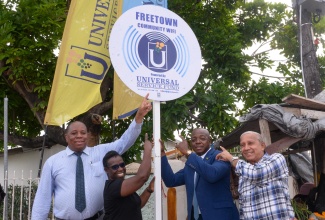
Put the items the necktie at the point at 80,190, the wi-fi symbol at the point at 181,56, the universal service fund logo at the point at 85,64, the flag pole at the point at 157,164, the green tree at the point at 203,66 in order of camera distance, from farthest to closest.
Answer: the green tree at the point at 203,66, the universal service fund logo at the point at 85,64, the wi-fi symbol at the point at 181,56, the necktie at the point at 80,190, the flag pole at the point at 157,164

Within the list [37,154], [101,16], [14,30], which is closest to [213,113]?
[101,16]

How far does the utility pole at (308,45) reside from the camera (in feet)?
27.7

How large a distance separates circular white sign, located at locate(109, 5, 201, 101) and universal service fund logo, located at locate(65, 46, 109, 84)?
6.62 ft

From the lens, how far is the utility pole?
8.44 metres

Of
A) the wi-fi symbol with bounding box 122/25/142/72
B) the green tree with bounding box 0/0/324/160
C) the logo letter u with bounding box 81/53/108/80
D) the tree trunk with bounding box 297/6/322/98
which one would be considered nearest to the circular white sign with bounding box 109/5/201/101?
the wi-fi symbol with bounding box 122/25/142/72

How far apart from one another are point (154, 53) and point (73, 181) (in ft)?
4.29

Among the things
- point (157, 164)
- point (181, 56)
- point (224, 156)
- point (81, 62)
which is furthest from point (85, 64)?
point (224, 156)

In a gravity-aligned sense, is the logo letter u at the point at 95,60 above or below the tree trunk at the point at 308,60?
below

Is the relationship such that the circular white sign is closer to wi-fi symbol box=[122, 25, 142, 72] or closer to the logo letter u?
wi-fi symbol box=[122, 25, 142, 72]

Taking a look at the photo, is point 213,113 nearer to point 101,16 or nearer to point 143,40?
point 101,16

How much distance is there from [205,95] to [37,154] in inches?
379

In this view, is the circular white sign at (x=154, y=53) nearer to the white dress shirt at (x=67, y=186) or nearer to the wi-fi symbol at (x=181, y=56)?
the wi-fi symbol at (x=181, y=56)

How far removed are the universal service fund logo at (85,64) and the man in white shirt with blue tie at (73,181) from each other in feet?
6.38

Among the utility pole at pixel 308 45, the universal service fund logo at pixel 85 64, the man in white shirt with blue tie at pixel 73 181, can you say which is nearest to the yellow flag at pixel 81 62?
the universal service fund logo at pixel 85 64
